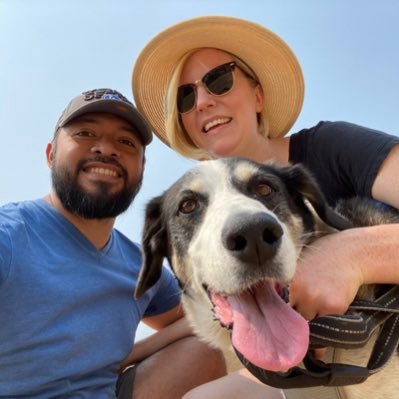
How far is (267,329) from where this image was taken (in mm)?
1788

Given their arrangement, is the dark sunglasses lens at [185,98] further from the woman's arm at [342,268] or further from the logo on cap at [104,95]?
the woman's arm at [342,268]

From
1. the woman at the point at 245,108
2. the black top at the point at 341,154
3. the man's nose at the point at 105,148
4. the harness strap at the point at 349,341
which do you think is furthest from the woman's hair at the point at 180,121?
Result: the harness strap at the point at 349,341

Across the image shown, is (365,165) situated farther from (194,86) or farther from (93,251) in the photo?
(93,251)

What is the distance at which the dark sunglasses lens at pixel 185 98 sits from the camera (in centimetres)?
356

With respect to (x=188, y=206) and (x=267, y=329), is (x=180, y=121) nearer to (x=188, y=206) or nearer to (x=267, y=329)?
(x=188, y=206)

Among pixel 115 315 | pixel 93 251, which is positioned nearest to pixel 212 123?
pixel 93 251

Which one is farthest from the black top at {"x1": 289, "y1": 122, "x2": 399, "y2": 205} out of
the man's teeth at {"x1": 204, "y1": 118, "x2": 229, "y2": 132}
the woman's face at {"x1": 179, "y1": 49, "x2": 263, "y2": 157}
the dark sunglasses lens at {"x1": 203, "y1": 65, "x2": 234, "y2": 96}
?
the dark sunglasses lens at {"x1": 203, "y1": 65, "x2": 234, "y2": 96}

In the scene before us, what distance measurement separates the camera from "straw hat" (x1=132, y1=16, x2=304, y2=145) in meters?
3.49

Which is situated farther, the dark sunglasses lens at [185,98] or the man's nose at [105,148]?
the dark sunglasses lens at [185,98]

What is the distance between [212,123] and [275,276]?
190 cm

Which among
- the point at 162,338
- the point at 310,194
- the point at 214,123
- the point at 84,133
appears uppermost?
the point at 214,123

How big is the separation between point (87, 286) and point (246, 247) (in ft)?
5.11

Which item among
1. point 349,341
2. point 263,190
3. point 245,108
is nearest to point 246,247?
point 349,341

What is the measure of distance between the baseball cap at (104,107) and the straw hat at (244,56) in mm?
407
